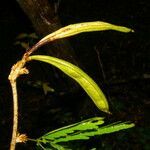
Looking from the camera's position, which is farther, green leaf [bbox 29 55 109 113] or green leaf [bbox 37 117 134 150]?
green leaf [bbox 37 117 134 150]

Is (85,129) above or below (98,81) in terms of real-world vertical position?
below

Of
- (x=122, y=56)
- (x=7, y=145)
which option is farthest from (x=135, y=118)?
(x=7, y=145)

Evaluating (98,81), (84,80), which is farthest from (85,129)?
(98,81)

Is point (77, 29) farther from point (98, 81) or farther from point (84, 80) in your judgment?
point (98, 81)

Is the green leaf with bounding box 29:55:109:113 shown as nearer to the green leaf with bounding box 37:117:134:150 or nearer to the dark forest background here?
the green leaf with bounding box 37:117:134:150

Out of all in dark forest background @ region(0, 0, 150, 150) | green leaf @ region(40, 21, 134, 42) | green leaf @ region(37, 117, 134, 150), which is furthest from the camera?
dark forest background @ region(0, 0, 150, 150)

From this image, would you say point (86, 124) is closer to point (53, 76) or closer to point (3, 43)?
point (53, 76)

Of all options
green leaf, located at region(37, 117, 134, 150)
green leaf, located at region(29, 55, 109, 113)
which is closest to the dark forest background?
green leaf, located at region(37, 117, 134, 150)

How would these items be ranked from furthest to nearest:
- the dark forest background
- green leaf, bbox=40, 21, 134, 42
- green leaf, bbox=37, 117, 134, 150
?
the dark forest background < green leaf, bbox=37, 117, 134, 150 < green leaf, bbox=40, 21, 134, 42

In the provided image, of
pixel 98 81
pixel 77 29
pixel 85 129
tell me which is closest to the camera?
pixel 77 29
